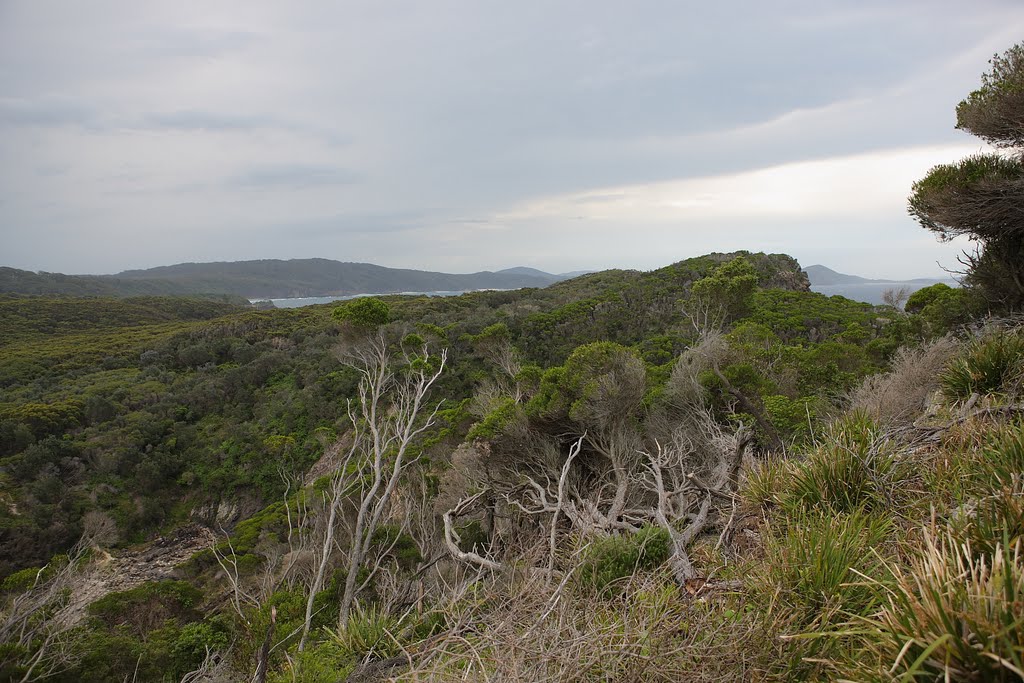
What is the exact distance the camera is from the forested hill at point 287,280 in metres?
104

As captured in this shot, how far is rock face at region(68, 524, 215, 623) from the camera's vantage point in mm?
13667

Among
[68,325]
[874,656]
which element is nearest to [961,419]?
[874,656]

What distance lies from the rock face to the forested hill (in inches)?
3438

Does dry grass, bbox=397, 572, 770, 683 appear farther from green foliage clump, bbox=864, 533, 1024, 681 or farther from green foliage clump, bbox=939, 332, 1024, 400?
green foliage clump, bbox=939, 332, 1024, 400

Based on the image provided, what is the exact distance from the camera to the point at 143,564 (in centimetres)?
1566

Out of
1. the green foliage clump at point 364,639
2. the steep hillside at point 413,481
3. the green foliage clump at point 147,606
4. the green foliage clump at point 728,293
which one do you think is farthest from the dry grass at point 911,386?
the green foliage clump at point 147,606

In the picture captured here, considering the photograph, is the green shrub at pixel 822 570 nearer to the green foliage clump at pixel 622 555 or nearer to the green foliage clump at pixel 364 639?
the green foliage clump at pixel 622 555

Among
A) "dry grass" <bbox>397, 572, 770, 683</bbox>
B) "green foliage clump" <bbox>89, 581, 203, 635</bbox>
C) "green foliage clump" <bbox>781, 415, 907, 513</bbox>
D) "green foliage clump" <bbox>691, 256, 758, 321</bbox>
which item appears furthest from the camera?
"green foliage clump" <bbox>691, 256, 758, 321</bbox>

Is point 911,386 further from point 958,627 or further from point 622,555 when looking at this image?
point 958,627

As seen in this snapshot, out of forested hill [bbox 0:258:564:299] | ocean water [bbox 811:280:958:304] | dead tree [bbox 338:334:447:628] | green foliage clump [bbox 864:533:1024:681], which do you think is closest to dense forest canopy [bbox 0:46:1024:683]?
green foliage clump [bbox 864:533:1024:681]

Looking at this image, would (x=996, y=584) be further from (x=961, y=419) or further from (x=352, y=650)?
(x=352, y=650)

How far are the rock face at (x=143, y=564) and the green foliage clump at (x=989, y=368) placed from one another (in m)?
18.9

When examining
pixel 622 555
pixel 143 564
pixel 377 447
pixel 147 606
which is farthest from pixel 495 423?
pixel 143 564

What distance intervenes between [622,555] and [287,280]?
151m
